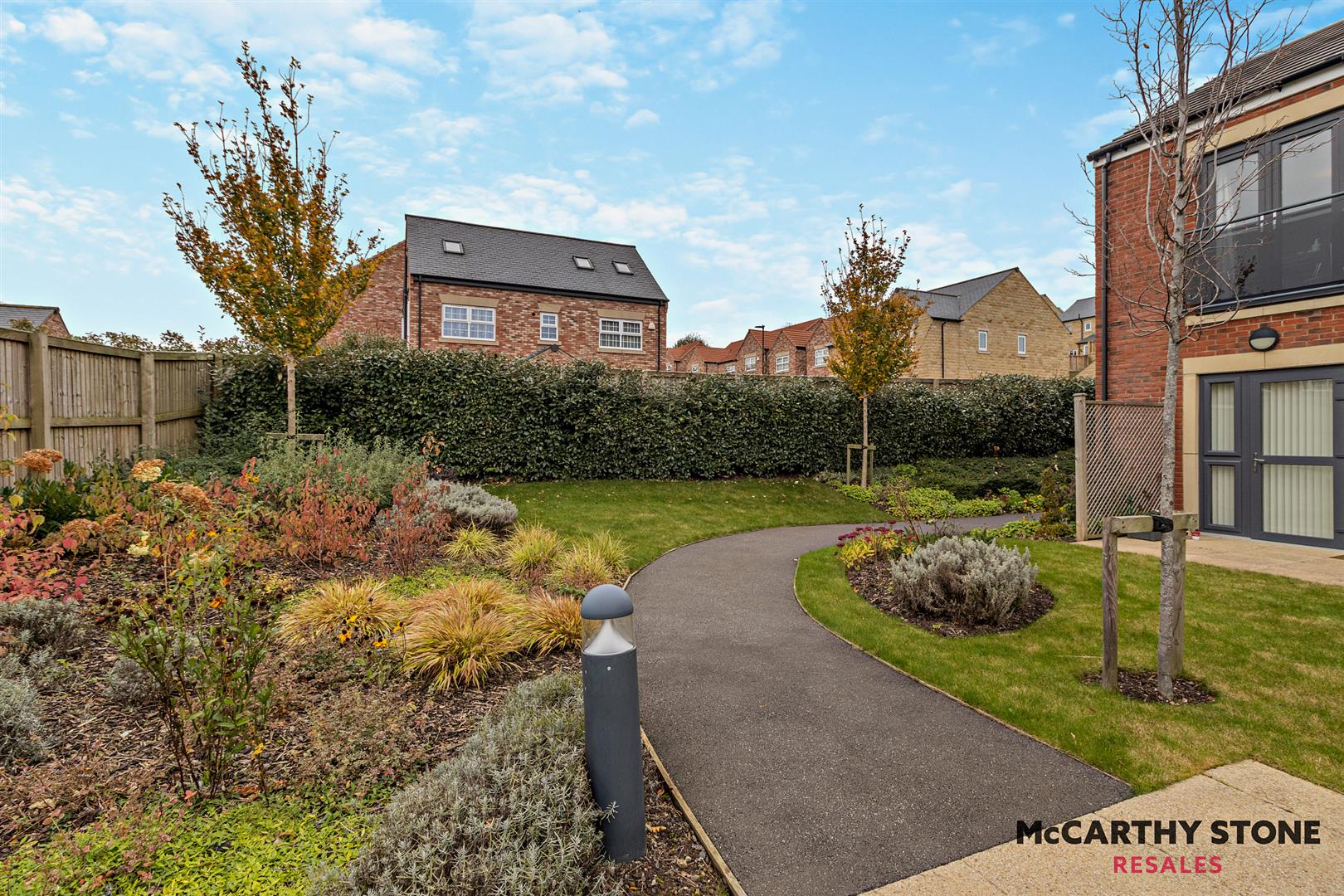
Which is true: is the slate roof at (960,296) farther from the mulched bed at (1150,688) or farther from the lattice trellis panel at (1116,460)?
the mulched bed at (1150,688)

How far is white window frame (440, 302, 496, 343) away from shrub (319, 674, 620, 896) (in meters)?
22.0

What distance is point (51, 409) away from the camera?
6.57 metres

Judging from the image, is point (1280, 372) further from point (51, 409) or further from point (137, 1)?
point (51, 409)

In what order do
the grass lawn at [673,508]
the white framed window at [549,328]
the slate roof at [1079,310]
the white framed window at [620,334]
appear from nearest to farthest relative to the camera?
the grass lawn at [673,508] → the white framed window at [549,328] → the white framed window at [620,334] → the slate roof at [1079,310]

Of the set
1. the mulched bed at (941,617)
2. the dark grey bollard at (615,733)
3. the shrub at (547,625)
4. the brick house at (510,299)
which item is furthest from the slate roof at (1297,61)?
the brick house at (510,299)

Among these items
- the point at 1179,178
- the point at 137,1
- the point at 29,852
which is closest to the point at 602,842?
the point at 29,852

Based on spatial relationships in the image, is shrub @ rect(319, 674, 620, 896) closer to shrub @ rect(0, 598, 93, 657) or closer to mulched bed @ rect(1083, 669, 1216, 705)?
shrub @ rect(0, 598, 93, 657)

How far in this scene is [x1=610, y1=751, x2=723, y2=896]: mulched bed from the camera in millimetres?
2471

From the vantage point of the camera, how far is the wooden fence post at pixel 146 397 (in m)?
8.62

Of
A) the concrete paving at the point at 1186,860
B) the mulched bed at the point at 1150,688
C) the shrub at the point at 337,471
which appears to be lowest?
the concrete paving at the point at 1186,860

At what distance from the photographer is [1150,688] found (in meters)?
4.30

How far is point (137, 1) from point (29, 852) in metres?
7.51

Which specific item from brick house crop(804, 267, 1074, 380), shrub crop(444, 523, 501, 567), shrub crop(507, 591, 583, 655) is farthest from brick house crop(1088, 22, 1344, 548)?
brick house crop(804, 267, 1074, 380)

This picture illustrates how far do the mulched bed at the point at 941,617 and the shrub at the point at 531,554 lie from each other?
3676 mm
